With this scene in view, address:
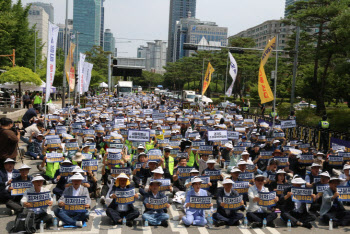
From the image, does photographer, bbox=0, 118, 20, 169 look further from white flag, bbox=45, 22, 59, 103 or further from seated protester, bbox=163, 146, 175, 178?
white flag, bbox=45, 22, 59, 103

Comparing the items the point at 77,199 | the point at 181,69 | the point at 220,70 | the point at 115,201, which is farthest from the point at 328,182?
the point at 181,69

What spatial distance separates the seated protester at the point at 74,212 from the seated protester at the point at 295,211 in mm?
4531

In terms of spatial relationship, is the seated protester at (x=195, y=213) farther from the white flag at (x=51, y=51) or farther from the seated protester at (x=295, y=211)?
the white flag at (x=51, y=51)

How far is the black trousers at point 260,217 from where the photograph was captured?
29.7ft

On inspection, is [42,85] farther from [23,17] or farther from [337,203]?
[337,203]

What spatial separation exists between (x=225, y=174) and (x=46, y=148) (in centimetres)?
632

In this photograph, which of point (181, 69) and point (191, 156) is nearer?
point (191, 156)

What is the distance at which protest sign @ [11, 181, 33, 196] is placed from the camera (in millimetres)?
8935

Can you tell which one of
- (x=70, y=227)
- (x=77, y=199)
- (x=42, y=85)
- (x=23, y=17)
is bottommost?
(x=70, y=227)

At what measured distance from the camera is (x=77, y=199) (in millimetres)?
8438

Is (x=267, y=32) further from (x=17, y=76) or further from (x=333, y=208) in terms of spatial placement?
(x=333, y=208)

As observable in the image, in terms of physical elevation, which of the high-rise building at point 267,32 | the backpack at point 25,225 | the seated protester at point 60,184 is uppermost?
the high-rise building at point 267,32

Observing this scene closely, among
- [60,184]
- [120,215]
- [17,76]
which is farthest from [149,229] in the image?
[17,76]

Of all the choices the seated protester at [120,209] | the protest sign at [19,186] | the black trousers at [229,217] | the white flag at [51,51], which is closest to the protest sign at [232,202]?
the black trousers at [229,217]
